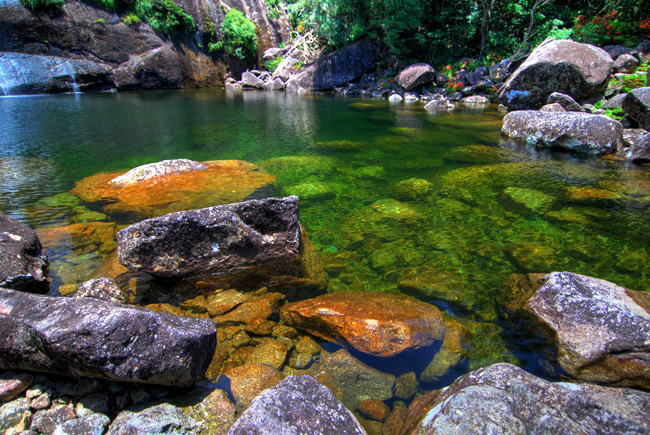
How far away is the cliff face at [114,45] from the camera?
24.6 meters

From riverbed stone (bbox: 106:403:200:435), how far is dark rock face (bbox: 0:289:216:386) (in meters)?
0.19

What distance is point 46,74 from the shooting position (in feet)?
80.3

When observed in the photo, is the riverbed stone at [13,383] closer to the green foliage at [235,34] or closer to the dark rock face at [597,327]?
the dark rock face at [597,327]

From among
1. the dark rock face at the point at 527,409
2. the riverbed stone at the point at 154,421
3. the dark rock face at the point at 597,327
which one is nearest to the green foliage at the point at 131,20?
the riverbed stone at the point at 154,421

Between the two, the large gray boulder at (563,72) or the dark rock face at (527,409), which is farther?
the large gray boulder at (563,72)

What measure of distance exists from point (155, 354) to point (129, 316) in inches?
14.3

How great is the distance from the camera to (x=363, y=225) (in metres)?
6.12

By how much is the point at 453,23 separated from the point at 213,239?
3220 centimetres

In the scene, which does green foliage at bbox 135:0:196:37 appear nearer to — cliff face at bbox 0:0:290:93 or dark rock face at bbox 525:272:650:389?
cliff face at bbox 0:0:290:93

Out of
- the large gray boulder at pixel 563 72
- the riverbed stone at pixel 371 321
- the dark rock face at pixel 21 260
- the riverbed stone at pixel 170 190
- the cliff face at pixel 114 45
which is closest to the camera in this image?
the riverbed stone at pixel 371 321

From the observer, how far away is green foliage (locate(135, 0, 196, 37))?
1194 inches

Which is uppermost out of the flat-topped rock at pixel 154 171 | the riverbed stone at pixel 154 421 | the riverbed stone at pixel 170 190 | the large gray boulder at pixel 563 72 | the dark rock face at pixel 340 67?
the dark rock face at pixel 340 67

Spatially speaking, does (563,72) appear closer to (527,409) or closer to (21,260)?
(527,409)

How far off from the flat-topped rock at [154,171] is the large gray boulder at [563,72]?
16.1m
